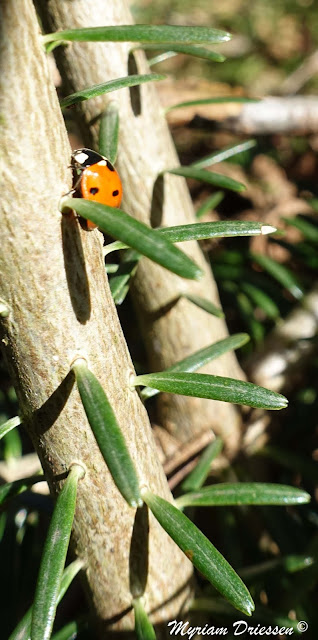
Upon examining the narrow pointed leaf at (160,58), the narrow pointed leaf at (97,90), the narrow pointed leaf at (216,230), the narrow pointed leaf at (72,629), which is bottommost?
the narrow pointed leaf at (72,629)

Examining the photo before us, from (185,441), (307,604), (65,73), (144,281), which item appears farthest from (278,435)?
(65,73)

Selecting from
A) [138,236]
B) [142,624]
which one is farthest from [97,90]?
[142,624]

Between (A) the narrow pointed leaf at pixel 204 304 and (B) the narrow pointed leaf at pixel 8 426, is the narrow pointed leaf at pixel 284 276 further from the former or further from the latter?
(B) the narrow pointed leaf at pixel 8 426

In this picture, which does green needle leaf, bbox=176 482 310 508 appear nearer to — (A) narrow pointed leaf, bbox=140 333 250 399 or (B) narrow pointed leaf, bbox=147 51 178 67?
(A) narrow pointed leaf, bbox=140 333 250 399

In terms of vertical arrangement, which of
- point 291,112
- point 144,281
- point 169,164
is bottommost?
point 144,281

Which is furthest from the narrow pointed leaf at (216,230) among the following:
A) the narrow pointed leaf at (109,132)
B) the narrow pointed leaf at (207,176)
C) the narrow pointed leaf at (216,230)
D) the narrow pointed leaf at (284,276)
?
the narrow pointed leaf at (284,276)

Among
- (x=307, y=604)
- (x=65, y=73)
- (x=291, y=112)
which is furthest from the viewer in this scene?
(x=291, y=112)

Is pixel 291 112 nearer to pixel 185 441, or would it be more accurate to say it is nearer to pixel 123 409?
pixel 185 441
